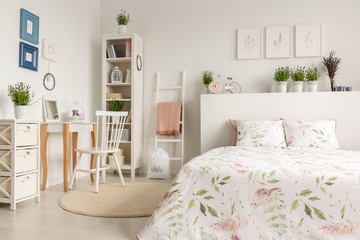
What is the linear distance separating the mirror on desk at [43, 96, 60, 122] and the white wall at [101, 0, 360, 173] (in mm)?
1276

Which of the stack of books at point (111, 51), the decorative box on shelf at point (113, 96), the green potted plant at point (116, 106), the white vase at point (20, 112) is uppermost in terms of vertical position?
the stack of books at point (111, 51)

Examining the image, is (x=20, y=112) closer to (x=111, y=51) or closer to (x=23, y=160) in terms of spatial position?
(x=23, y=160)

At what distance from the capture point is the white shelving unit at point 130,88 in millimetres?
4102

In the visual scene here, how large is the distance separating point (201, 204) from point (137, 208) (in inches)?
37.8

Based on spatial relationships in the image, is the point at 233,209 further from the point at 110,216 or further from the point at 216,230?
the point at 110,216

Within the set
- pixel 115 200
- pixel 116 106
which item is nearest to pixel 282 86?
pixel 116 106

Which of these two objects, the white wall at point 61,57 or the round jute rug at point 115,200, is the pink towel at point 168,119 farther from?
the white wall at point 61,57

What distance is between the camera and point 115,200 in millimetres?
2869

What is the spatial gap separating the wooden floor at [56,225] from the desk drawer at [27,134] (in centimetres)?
55

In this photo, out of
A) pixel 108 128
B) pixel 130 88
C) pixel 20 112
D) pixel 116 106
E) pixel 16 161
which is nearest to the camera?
pixel 16 161

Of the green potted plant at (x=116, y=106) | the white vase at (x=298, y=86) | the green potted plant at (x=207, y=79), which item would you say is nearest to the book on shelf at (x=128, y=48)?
the green potted plant at (x=116, y=106)

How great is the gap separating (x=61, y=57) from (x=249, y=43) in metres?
2.41

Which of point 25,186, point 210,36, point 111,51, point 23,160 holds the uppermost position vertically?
point 210,36

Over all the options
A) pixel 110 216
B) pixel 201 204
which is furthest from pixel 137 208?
pixel 201 204
